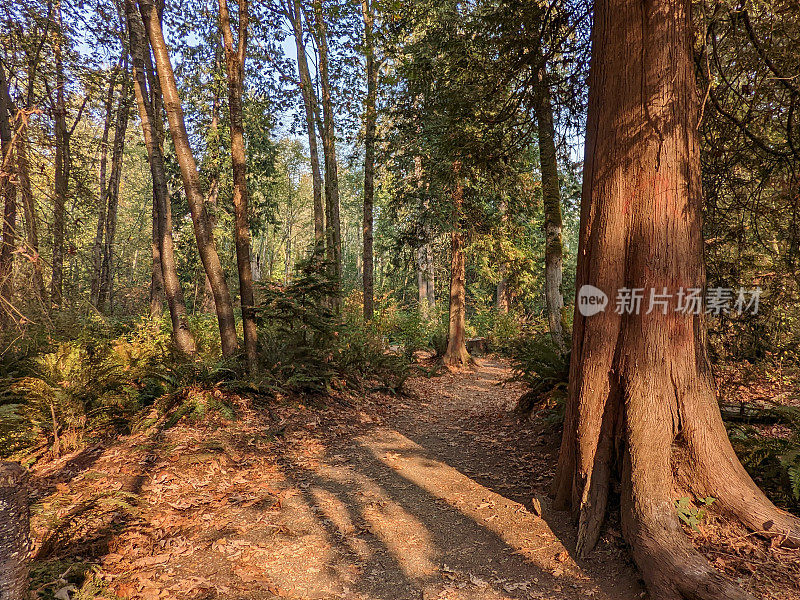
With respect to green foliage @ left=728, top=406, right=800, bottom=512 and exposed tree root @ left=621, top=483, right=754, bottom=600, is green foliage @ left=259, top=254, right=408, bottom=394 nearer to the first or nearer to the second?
exposed tree root @ left=621, top=483, right=754, bottom=600

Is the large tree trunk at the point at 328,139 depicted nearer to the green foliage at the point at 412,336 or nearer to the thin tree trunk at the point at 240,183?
the green foliage at the point at 412,336

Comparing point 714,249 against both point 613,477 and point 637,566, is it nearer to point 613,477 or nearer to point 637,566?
point 613,477

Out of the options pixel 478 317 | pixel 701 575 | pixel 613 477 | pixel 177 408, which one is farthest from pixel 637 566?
pixel 478 317

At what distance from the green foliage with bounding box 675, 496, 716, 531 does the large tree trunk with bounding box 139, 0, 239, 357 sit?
6.54 meters

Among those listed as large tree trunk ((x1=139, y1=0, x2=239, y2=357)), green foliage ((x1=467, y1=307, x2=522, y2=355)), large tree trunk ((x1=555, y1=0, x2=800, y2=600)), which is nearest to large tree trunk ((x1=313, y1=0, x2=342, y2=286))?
large tree trunk ((x1=139, y1=0, x2=239, y2=357))

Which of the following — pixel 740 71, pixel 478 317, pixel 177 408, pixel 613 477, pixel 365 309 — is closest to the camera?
pixel 613 477

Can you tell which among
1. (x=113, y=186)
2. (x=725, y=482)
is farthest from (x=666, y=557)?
(x=113, y=186)

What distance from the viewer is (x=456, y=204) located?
38.8 feet

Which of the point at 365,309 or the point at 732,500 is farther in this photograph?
the point at 365,309

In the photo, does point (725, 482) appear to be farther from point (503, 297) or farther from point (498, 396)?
point (503, 297)

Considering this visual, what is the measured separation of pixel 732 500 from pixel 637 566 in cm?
86

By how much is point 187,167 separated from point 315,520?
18.3ft

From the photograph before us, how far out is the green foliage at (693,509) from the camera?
3.11 m

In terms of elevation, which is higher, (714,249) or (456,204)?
(456,204)
